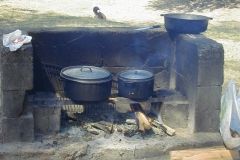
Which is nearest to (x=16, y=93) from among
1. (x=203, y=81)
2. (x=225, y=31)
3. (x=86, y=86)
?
(x=86, y=86)

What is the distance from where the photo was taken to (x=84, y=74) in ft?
17.3

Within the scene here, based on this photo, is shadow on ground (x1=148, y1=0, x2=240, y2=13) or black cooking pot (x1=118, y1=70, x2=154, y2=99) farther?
shadow on ground (x1=148, y1=0, x2=240, y2=13)

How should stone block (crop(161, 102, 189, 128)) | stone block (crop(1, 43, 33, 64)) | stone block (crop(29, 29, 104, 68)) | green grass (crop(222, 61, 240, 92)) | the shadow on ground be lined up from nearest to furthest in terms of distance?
1. stone block (crop(1, 43, 33, 64))
2. stone block (crop(161, 102, 189, 128))
3. stone block (crop(29, 29, 104, 68))
4. green grass (crop(222, 61, 240, 92))
5. the shadow on ground

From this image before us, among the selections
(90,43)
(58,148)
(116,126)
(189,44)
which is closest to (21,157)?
(58,148)

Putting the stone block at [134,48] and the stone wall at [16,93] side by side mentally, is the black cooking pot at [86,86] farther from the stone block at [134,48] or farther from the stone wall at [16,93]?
the stone block at [134,48]

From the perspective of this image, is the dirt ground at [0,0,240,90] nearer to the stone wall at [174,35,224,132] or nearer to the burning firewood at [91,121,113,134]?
the stone wall at [174,35,224,132]

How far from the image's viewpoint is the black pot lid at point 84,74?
509cm

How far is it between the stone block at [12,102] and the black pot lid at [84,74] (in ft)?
2.29

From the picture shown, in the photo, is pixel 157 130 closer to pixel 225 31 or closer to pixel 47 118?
pixel 47 118

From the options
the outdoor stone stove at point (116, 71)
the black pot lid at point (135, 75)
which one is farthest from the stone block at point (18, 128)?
the black pot lid at point (135, 75)

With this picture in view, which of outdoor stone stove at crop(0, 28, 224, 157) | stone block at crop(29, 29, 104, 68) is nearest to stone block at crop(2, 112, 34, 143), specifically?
outdoor stone stove at crop(0, 28, 224, 157)

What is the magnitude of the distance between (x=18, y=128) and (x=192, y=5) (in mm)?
17343

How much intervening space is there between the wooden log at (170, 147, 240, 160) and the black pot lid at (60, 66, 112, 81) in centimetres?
141

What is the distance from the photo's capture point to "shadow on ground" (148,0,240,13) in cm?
1975
